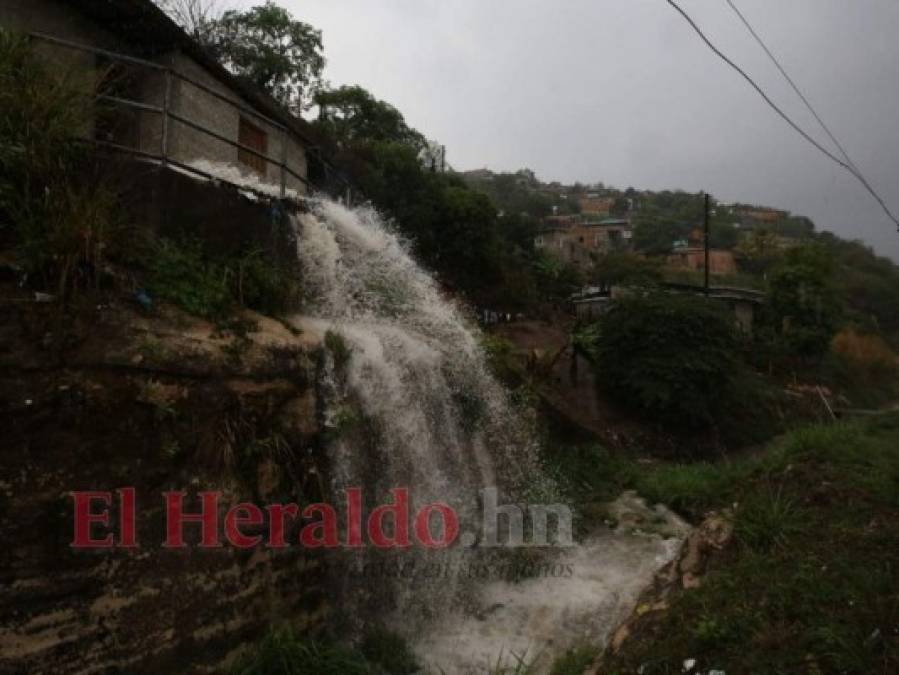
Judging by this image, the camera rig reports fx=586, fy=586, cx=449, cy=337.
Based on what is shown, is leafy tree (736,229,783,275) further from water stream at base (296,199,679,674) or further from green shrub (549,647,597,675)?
green shrub (549,647,597,675)

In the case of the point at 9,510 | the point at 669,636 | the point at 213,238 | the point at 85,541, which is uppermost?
the point at 213,238

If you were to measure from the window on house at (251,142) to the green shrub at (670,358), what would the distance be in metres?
11.0

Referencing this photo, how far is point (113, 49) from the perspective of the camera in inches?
383

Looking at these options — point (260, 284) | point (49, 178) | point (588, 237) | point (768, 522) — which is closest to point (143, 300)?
point (49, 178)

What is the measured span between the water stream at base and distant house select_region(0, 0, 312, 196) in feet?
7.20

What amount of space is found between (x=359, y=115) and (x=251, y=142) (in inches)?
540

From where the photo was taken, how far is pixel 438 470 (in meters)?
7.82

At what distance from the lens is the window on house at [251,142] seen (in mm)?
12749

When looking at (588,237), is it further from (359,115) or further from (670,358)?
(670,358)

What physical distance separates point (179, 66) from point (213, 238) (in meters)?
5.90

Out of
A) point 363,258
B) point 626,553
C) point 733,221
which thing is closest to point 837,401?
point 626,553

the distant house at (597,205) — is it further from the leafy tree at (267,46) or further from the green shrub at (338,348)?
the green shrub at (338,348)

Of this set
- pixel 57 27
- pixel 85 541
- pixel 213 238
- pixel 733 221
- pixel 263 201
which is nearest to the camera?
pixel 85 541

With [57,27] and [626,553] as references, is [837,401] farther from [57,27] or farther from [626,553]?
[57,27]
